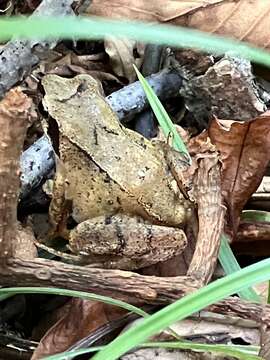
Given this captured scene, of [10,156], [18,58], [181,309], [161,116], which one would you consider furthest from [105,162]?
[181,309]

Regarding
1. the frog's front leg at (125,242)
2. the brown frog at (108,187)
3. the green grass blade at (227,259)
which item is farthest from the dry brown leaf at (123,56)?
the green grass blade at (227,259)

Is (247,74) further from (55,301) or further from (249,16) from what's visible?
(55,301)

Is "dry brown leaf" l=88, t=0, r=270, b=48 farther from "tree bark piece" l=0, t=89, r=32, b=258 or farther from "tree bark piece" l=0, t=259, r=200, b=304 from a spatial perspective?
"tree bark piece" l=0, t=89, r=32, b=258

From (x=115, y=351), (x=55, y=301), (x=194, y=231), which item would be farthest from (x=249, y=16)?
(x=115, y=351)

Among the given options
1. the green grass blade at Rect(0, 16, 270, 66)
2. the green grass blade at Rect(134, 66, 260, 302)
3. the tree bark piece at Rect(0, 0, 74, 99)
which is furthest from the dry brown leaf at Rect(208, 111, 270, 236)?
the green grass blade at Rect(0, 16, 270, 66)

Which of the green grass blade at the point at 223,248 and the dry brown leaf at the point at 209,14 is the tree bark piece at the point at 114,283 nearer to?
the green grass blade at the point at 223,248

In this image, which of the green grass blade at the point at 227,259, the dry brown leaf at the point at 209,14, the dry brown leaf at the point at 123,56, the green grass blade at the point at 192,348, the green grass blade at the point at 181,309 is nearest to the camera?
the green grass blade at the point at 181,309

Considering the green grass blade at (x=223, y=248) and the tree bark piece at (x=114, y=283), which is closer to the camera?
the tree bark piece at (x=114, y=283)
